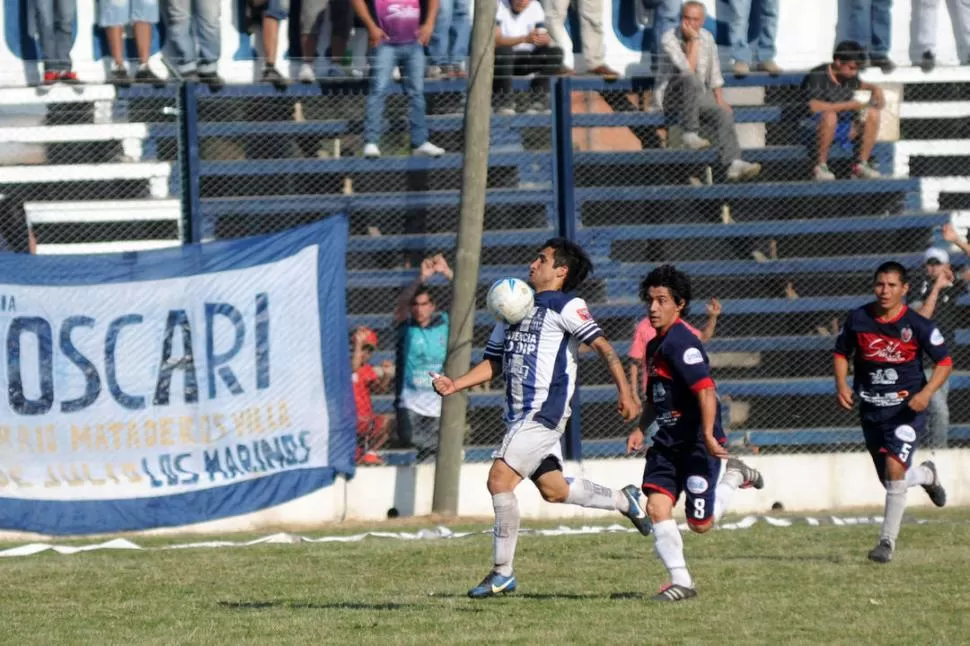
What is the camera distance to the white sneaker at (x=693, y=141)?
16.1 metres

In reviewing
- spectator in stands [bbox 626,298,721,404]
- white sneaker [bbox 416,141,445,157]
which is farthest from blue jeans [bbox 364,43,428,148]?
spectator in stands [bbox 626,298,721,404]

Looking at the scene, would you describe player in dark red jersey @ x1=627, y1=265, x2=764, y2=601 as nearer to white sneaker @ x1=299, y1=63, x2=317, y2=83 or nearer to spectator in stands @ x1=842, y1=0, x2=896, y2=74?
white sneaker @ x1=299, y1=63, x2=317, y2=83

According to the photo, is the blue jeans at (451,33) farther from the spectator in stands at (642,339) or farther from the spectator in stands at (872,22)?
the spectator in stands at (872,22)

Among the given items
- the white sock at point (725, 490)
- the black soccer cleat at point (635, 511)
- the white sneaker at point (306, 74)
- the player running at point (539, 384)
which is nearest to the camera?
the player running at point (539, 384)

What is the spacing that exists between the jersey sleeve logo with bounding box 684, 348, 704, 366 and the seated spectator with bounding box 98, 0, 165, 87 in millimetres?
8759

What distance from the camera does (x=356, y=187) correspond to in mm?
15875

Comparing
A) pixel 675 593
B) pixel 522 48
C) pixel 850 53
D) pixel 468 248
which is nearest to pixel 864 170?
pixel 850 53

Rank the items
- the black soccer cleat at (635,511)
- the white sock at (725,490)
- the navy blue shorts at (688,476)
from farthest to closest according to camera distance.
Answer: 1. the black soccer cleat at (635,511)
2. the white sock at (725,490)
3. the navy blue shorts at (688,476)

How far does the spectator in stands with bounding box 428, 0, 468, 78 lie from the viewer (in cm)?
1606

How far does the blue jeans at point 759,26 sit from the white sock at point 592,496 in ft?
27.9

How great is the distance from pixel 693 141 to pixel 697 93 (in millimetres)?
456

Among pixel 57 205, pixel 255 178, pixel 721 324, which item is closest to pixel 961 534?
pixel 721 324

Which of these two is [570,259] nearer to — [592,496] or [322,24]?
[592,496]

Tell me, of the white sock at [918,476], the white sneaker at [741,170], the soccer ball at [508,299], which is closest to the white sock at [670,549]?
the soccer ball at [508,299]
